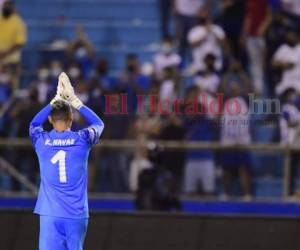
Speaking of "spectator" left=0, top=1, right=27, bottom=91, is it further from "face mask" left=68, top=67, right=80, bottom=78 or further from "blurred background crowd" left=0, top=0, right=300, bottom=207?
Answer: "face mask" left=68, top=67, right=80, bottom=78

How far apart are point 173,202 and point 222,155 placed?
1009mm

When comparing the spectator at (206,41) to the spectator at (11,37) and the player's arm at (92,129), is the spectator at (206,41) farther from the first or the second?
the player's arm at (92,129)

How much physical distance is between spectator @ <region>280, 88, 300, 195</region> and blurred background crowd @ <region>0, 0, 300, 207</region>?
0.05 ft

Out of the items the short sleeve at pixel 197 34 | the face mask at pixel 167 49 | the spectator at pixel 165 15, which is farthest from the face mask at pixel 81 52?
the short sleeve at pixel 197 34

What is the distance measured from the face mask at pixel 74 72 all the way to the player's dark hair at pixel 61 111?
6.39 m

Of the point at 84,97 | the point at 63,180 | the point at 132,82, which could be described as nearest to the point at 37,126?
the point at 63,180

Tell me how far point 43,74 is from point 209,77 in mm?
2607

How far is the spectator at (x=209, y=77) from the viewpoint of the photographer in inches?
635

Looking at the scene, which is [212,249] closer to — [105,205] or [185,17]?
[105,205]

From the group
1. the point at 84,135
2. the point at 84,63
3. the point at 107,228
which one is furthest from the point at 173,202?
the point at 84,135

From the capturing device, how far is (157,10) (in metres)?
19.4

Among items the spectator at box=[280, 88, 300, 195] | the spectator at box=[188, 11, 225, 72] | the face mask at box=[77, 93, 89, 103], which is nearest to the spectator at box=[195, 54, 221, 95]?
the spectator at box=[188, 11, 225, 72]

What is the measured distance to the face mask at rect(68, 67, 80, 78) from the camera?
16.7 meters

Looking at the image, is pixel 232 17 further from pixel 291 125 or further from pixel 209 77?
pixel 291 125
